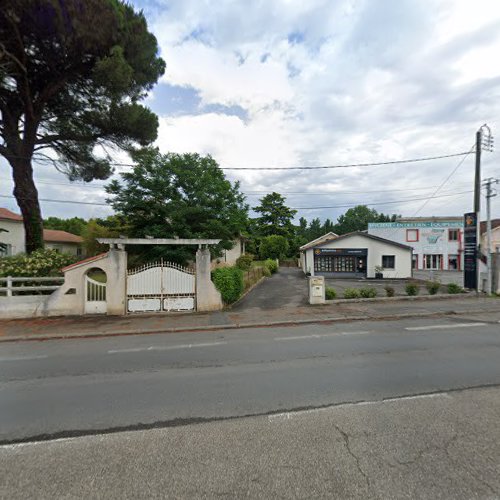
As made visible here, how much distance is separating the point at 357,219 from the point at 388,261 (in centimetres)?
5639

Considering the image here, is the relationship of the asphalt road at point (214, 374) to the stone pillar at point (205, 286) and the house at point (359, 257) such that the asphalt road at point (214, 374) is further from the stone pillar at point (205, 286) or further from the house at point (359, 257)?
the house at point (359, 257)

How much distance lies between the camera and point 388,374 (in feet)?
14.9

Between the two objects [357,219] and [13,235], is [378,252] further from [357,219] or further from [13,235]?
[357,219]

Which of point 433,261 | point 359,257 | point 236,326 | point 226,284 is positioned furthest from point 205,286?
point 433,261

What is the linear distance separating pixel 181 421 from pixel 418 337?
6.29 metres

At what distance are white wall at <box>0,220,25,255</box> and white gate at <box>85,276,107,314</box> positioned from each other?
2061 cm

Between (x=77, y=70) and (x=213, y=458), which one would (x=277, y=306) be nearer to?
(x=213, y=458)

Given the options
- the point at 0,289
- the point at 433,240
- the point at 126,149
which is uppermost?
the point at 126,149

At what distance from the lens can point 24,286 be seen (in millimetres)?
10391

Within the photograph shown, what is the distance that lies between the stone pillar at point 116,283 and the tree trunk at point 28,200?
249 inches

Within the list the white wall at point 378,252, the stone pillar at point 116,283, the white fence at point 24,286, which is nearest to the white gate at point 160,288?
the stone pillar at point 116,283

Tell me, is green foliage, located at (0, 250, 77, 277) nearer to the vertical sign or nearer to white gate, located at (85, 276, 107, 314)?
white gate, located at (85, 276, 107, 314)

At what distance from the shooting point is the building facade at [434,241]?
3603 centimetres

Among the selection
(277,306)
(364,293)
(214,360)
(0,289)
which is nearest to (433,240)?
(364,293)
